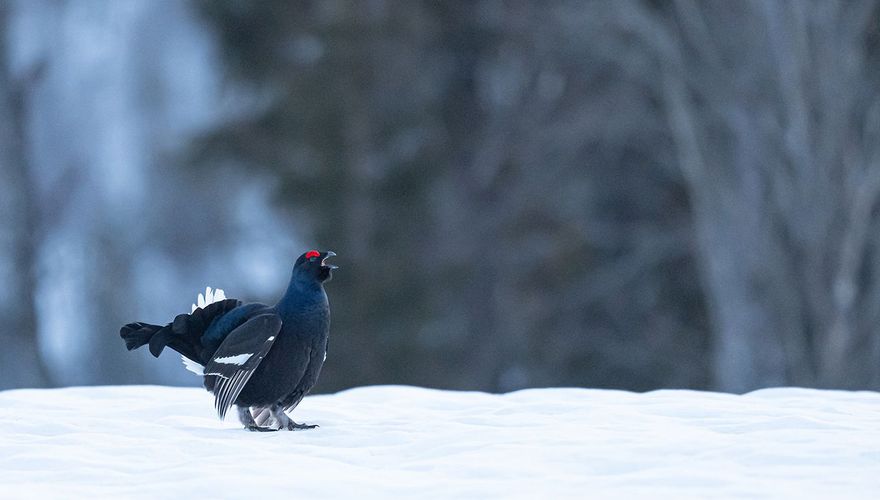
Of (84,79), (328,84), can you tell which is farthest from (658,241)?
(84,79)

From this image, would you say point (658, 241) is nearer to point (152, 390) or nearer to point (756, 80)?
point (756, 80)

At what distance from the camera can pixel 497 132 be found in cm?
1619

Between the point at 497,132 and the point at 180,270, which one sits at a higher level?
the point at 497,132

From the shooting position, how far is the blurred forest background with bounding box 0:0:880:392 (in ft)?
41.0

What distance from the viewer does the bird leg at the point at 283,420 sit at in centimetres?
495

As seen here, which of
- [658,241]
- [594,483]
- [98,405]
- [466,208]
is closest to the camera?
[594,483]

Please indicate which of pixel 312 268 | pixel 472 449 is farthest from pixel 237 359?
pixel 472 449

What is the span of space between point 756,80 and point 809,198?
3.82 ft

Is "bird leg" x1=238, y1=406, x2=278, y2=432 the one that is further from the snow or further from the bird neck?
the bird neck

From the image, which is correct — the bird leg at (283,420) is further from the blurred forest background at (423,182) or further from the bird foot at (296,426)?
the blurred forest background at (423,182)

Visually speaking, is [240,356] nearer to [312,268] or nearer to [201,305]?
[312,268]

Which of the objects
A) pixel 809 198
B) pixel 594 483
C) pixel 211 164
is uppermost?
pixel 211 164

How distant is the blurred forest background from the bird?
7.47m

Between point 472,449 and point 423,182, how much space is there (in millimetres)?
10564
